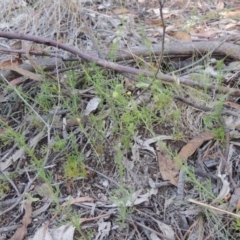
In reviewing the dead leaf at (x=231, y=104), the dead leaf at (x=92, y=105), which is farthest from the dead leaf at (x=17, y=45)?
the dead leaf at (x=231, y=104)

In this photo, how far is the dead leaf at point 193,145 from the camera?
5.25 ft

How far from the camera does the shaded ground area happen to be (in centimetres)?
149

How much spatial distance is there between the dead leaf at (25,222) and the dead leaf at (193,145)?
520mm

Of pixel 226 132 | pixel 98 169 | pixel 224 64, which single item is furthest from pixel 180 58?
pixel 98 169

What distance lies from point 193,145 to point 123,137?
24 centimetres

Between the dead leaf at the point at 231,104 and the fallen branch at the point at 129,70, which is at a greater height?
the fallen branch at the point at 129,70

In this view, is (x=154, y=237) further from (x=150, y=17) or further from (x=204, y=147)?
(x=150, y=17)

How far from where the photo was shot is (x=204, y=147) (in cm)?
162

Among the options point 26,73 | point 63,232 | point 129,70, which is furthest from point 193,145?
point 26,73

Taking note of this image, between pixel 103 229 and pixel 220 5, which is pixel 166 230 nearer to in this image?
pixel 103 229

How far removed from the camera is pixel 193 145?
1620 millimetres

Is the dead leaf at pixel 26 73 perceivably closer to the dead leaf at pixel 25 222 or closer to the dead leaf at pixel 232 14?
the dead leaf at pixel 25 222

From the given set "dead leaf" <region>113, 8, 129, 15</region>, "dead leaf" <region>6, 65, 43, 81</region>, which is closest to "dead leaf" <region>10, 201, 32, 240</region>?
"dead leaf" <region>6, 65, 43, 81</region>

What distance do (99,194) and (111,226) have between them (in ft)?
0.43
